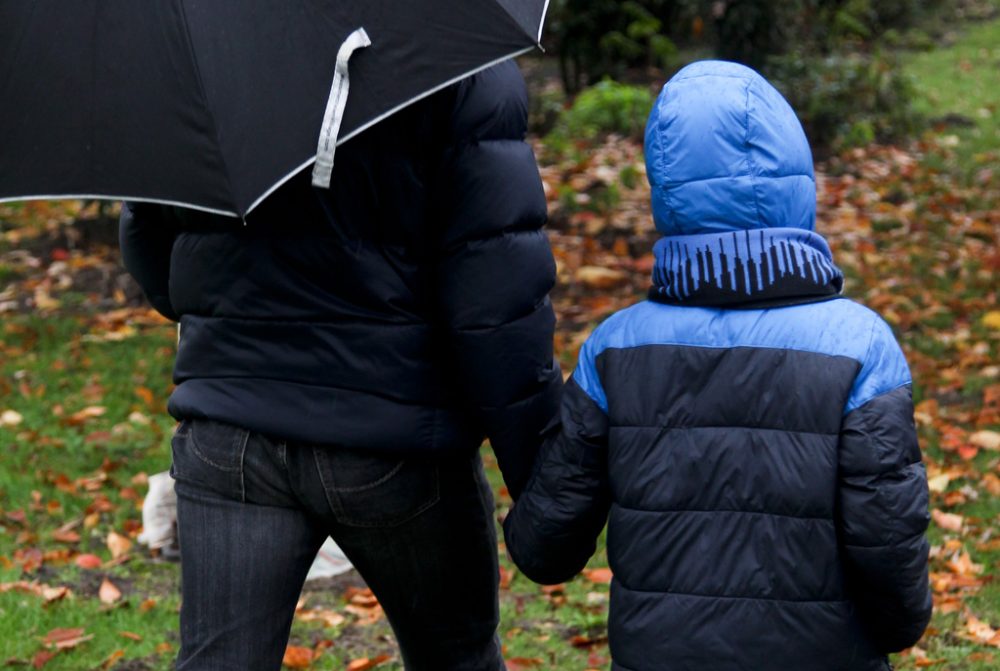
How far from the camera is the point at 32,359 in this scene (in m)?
7.96

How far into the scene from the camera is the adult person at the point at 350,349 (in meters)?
2.72

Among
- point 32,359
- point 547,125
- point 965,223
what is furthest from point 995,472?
point 547,125

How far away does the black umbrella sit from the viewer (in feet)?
8.21

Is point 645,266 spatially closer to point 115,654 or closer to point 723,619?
point 115,654

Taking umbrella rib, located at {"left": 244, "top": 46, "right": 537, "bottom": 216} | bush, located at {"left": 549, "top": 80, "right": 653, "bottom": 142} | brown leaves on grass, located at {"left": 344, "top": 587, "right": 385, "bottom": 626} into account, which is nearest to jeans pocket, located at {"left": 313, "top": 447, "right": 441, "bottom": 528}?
umbrella rib, located at {"left": 244, "top": 46, "right": 537, "bottom": 216}

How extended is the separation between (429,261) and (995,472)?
3628 mm

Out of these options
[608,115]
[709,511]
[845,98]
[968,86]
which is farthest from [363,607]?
[968,86]

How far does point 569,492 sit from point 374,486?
39 cm

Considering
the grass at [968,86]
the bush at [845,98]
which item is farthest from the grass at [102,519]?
the grass at [968,86]

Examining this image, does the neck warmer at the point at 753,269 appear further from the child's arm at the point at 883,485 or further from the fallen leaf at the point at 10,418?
the fallen leaf at the point at 10,418

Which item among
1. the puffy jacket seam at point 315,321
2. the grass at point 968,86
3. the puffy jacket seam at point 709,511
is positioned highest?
the puffy jacket seam at point 315,321

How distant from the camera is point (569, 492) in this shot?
2721 mm

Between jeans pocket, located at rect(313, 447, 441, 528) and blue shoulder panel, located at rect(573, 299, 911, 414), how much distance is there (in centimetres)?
41

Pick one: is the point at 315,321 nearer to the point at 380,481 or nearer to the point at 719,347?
the point at 380,481
